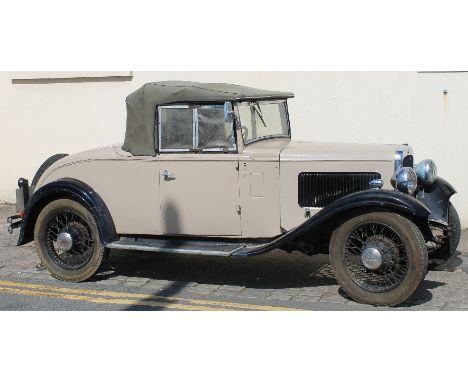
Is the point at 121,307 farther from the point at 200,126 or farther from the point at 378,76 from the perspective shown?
the point at 378,76

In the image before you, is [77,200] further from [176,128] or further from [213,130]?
[213,130]

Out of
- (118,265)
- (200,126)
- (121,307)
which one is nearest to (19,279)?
(118,265)

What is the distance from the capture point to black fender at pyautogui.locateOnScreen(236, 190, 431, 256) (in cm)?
639

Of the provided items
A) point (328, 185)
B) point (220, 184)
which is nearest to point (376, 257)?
point (328, 185)

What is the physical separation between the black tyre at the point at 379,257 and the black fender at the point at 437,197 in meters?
1.04

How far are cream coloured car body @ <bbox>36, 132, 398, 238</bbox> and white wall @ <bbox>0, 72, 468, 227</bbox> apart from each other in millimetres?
2383

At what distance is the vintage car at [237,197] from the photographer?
6609mm

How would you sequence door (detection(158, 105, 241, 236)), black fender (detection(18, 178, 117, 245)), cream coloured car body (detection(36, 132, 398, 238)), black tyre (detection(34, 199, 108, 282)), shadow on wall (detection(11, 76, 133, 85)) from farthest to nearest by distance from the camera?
shadow on wall (detection(11, 76, 133, 85))
black tyre (detection(34, 199, 108, 282))
black fender (detection(18, 178, 117, 245))
door (detection(158, 105, 241, 236))
cream coloured car body (detection(36, 132, 398, 238))

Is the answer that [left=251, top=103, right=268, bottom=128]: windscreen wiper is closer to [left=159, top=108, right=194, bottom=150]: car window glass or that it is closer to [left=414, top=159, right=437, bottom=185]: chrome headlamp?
[left=159, top=108, right=194, bottom=150]: car window glass

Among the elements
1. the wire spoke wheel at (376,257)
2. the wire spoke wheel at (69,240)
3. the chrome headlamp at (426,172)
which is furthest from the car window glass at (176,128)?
the chrome headlamp at (426,172)

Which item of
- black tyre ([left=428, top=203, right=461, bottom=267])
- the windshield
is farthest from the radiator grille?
black tyre ([left=428, top=203, right=461, bottom=267])

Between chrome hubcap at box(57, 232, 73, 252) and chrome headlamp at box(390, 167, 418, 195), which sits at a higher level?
chrome headlamp at box(390, 167, 418, 195)

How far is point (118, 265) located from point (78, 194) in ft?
4.17

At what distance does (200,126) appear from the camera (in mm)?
7434
